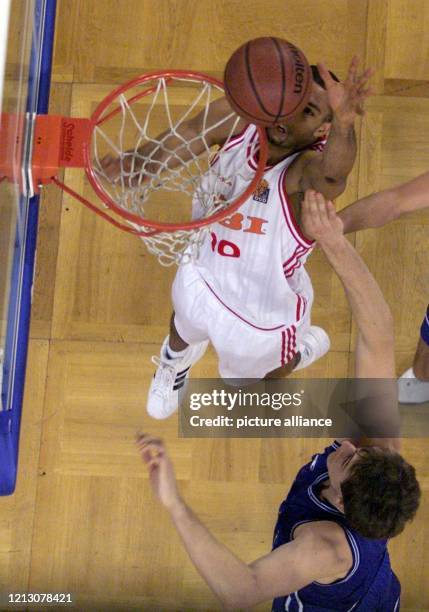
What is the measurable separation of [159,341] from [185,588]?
2.40ft

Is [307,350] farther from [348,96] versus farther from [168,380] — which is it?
[348,96]

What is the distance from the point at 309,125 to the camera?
5.00 feet

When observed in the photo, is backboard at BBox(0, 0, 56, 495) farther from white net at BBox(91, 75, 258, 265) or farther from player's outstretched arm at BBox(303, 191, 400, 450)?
player's outstretched arm at BBox(303, 191, 400, 450)

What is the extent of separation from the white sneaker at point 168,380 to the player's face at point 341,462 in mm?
535

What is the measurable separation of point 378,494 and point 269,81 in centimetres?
87

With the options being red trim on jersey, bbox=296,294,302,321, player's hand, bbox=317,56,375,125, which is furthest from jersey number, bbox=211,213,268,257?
player's hand, bbox=317,56,375,125

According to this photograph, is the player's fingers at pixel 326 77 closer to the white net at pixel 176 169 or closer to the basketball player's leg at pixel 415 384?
the white net at pixel 176 169

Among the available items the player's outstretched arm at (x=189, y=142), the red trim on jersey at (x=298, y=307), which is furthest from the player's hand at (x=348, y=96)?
the red trim on jersey at (x=298, y=307)

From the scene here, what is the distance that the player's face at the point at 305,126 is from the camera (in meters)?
1.50

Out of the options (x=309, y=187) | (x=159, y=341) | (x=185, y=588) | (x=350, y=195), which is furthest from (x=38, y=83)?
(x=185, y=588)

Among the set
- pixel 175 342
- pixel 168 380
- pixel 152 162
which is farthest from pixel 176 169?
pixel 168 380

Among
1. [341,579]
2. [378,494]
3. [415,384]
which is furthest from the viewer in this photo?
[415,384]

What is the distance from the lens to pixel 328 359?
6.97 ft

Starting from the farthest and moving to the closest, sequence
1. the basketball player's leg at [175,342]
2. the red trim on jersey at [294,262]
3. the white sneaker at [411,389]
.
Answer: the white sneaker at [411,389] → the basketball player's leg at [175,342] → the red trim on jersey at [294,262]
